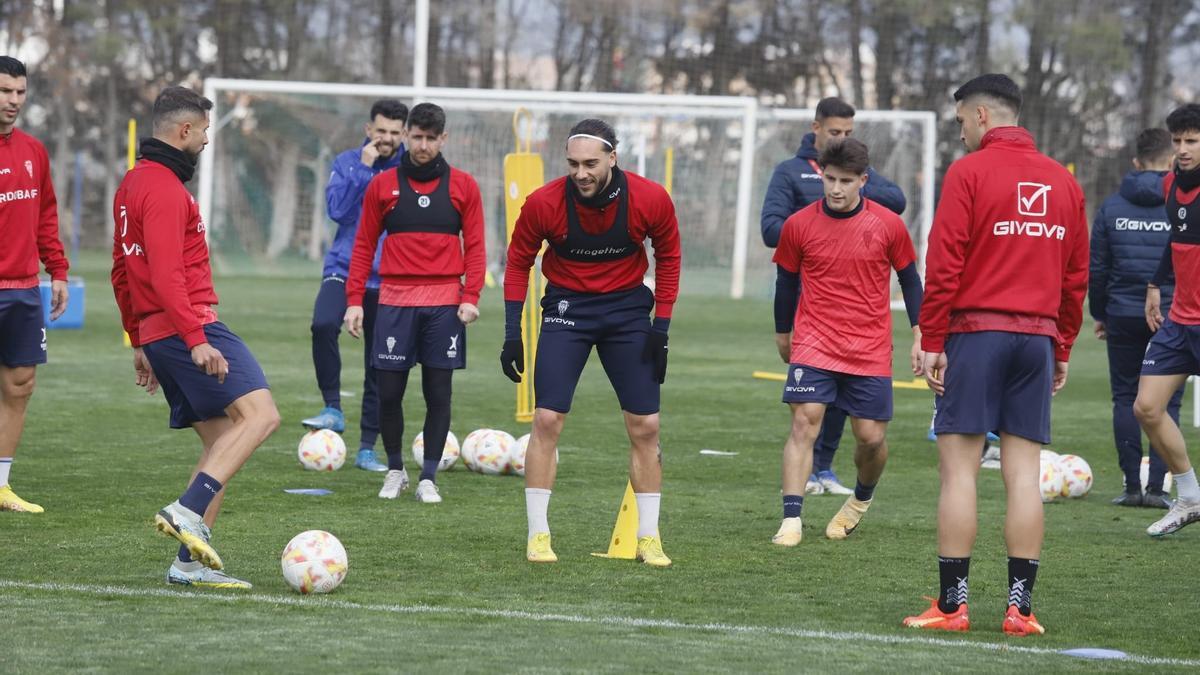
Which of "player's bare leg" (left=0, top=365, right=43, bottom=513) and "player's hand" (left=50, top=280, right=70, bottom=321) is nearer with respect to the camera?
"player's bare leg" (left=0, top=365, right=43, bottom=513)

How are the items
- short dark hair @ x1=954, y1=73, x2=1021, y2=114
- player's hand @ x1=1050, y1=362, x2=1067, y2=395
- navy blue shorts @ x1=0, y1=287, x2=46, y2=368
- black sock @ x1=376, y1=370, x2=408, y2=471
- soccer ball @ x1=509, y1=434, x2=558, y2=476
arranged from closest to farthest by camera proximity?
short dark hair @ x1=954, y1=73, x2=1021, y2=114
player's hand @ x1=1050, y1=362, x2=1067, y2=395
navy blue shorts @ x1=0, y1=287, x2=46, y2=368
black sock @ x1=376, y1=370, x2=408, y2=471
soccer ball @ x1=509, y1=434, x2=558, y2=476

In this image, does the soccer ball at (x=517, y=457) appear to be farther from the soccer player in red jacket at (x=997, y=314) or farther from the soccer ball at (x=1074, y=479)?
the soccer player in red jacket at (x=997, y=314)

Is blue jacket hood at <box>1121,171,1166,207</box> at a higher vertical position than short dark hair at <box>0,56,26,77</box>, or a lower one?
lower

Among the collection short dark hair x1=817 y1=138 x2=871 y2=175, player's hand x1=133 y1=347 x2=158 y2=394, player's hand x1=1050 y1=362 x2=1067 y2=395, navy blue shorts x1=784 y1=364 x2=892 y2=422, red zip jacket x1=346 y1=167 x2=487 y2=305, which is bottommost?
navy blue shorts x1=784 y1=364 x2=892 y2=422

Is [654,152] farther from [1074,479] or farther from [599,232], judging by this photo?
[599,232]

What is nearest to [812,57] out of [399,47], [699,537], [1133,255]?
[399,47]

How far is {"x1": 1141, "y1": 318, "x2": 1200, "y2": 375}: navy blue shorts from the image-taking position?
849 cm

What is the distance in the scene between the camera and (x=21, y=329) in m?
8.62

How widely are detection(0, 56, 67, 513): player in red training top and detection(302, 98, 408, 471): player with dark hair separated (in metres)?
1.86

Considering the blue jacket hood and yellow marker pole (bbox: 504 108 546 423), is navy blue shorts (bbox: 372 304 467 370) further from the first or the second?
the blue jacket hood

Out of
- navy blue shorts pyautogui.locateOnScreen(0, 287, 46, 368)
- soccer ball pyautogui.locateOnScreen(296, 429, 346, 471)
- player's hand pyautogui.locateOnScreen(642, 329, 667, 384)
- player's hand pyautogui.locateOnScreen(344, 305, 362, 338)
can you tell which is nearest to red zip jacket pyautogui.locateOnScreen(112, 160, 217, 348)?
player's hand pyautogui.locateOnScreen(642, 329, 667, 384)

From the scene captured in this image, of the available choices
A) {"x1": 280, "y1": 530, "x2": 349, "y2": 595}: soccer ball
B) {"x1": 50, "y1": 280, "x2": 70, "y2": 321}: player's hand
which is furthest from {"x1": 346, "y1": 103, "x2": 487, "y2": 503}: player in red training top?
{"x1": 280, "y1": 530, "x2": 349, "y2": 595}: soccer ball

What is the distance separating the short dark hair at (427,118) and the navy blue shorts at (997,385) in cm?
371

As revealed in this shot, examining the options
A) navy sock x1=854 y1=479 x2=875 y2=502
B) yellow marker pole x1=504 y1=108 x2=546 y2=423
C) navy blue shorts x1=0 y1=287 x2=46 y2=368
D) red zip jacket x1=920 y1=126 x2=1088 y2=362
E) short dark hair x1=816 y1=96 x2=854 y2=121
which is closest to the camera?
red zip jacket x1=920 y1=126 x2=1088 y2=362
